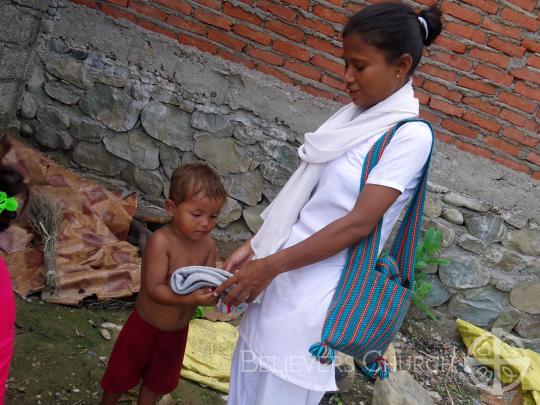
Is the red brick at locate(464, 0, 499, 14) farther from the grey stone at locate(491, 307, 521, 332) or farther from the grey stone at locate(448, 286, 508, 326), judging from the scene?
the grey stone at locate(491, 307, 521, 332)

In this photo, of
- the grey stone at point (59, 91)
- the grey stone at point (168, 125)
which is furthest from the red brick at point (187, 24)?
the grey stone at point (59, 91)

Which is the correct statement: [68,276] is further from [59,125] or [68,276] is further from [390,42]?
[390,42]

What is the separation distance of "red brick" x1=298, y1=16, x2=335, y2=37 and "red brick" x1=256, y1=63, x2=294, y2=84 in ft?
1.20

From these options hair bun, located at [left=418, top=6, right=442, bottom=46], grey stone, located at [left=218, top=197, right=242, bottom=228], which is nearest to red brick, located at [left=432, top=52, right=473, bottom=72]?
grey stone, located at [left=218, top=197, right=242, bottom=228]

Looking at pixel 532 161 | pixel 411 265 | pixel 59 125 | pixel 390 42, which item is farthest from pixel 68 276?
pixel 532 161

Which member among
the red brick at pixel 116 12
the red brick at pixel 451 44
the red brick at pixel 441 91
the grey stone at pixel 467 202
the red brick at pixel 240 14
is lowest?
the grey stone at pixel 467 202

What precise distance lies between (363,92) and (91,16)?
2801mm

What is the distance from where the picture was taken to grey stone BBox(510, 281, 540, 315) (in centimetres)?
401

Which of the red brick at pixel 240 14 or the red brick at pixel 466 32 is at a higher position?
the red brick at pixel 466 32

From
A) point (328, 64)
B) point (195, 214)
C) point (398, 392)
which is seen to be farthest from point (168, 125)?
point (398, 392)

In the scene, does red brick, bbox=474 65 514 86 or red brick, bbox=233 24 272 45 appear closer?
red brick, bbox=474 65 514 86

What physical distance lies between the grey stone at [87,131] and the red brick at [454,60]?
8.09 ft

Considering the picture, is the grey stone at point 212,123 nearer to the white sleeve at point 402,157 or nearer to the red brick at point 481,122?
the red brick at point 481,122

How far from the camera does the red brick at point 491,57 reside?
362 cm
